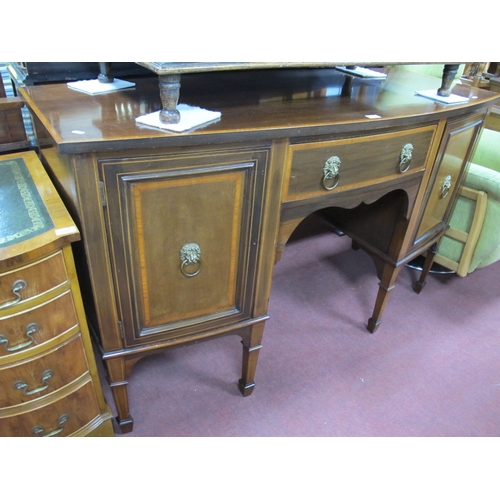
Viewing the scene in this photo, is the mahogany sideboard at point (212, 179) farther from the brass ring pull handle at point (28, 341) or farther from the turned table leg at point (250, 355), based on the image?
the brass ring pull handle at point (28, 341)

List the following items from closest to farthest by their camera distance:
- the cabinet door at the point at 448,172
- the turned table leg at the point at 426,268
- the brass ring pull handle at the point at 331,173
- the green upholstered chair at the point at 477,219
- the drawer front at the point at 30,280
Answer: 1. the drawer front at the point at 30,280
2. the brass ring pull handle at the point at 331,173
3. the cabinet door at the point at 448,172
4. the green upholstered chair at the point at 477,219
5. the turned table leg at the point at 426,268

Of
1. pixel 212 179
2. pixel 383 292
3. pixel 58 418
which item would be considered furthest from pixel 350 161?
pixel 58 418

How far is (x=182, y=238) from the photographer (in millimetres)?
838

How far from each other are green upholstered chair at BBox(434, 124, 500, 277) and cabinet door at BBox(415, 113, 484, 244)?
0.48 ft

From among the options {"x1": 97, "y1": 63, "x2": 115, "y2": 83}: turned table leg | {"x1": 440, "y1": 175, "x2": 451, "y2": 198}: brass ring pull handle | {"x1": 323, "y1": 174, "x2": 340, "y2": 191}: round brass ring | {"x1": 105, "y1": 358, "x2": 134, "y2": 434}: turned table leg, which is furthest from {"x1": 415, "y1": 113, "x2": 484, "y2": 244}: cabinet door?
{"x1": 105, "y1": 358, "x2": 134, "y2": 434}: turned table leg

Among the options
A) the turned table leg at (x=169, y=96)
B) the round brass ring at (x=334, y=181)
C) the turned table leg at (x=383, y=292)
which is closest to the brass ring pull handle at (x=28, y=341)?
the turned table leg at (x=169, y=96)

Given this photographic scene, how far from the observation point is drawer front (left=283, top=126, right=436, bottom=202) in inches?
34.9

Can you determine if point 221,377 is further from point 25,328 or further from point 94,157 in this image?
point 94,157

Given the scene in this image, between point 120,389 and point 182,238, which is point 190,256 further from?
point 120,389

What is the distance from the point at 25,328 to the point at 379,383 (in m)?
1.06

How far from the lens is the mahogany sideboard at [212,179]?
727mm

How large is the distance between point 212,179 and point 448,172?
88 cm
